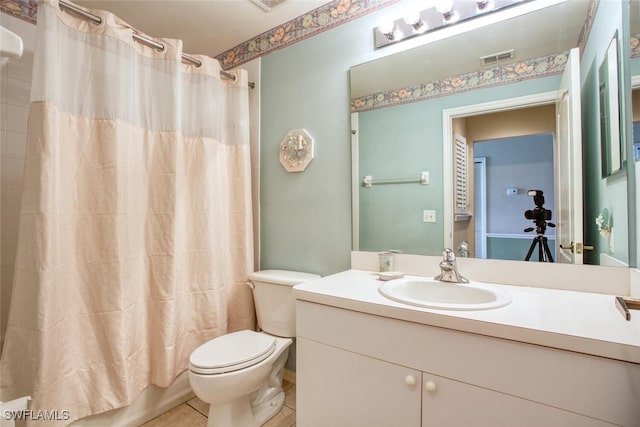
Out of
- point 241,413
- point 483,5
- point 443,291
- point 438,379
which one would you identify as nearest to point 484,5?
point 483,5

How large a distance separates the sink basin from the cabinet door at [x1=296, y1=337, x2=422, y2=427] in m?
0.26

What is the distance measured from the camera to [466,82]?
1.40 m

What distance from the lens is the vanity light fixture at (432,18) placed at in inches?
53.5

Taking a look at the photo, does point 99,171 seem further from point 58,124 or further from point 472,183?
point 472,183

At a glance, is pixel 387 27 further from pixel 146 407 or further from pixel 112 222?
pixel 146 407

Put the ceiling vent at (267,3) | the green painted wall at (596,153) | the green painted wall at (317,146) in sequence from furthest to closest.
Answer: the ceiling vent at (267,3), the green painted wall at (317,146), the green painted wall at (596,153)

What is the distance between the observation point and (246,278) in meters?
1.95

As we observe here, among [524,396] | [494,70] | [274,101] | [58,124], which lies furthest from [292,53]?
[524,396]

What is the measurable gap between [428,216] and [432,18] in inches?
38.3

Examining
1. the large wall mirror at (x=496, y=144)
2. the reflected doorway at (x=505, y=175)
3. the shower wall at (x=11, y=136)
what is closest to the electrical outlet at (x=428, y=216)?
the large wall mirror at (x=496, y=144)

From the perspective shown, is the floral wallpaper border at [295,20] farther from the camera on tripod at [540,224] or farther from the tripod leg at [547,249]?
the tripod leg at [547,249]

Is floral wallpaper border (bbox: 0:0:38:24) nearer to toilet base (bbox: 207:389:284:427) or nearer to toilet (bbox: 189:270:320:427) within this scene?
toilet (bbox: 189:270:320:427)

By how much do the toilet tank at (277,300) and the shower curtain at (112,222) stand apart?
9.3 inches

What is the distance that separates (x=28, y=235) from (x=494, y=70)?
2.10 metres
